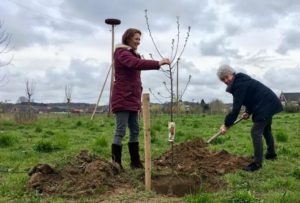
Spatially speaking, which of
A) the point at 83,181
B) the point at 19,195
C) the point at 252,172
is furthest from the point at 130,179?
the point at 252,172

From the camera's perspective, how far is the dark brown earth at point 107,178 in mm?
5438

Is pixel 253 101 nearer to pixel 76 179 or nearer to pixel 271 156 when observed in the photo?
pixel 271 156

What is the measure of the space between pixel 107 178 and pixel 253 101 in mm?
2869

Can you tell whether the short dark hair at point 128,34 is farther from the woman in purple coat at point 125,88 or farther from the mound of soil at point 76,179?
the mound of soil at point 76,179

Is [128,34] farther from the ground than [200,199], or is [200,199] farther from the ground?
[128,34]

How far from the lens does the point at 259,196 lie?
5305 mm

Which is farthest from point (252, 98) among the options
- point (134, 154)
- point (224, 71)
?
point (134, 154)

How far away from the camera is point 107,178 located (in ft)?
19.0

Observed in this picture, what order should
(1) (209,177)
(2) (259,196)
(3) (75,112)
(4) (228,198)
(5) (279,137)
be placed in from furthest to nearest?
(3) (75,112) → (5) (279,137) → (1) (209,177) → (2) (259,196) → (4) (228,198)

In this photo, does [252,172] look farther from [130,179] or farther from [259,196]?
[130,179]

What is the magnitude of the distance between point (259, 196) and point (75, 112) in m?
33.7

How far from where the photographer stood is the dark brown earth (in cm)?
544

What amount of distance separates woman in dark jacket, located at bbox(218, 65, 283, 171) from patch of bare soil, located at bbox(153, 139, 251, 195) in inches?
18.9

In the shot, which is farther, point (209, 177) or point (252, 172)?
point (252, 172)
